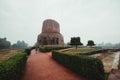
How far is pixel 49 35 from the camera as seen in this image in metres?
51.4

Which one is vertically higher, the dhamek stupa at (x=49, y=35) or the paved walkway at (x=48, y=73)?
the dhamek stupa at (x=49, y=35)

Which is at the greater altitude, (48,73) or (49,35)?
(49,35)

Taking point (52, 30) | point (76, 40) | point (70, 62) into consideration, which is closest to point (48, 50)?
point (76, 40)

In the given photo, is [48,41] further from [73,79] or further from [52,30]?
[73,79]

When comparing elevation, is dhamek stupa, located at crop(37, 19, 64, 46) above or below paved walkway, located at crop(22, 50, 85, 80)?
A: above

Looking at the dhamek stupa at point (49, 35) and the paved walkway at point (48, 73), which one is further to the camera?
the dhamek stupa at point (49, 35)

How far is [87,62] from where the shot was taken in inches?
269

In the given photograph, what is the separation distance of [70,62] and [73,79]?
2.34m

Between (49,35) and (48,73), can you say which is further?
(49,35)

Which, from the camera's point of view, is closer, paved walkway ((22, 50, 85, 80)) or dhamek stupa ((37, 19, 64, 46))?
paved walkway ((22, 50, 85, 80))

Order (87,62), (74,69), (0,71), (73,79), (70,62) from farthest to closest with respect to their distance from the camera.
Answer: (70,62) < (74,69) < (73,79) < (87,62) < (0,71)

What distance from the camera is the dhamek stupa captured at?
51428 mm

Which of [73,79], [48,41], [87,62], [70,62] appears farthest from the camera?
[48,41]

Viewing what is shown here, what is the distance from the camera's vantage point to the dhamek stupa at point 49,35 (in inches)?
2025
